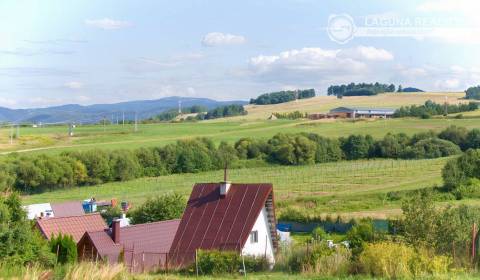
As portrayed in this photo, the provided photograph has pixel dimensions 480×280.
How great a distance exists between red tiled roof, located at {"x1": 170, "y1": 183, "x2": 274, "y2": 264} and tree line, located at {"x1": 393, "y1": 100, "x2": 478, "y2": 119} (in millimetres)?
88468

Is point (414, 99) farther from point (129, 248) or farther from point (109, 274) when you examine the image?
point (109, 274)

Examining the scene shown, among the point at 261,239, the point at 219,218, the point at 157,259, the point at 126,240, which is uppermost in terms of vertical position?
the point at 219,218

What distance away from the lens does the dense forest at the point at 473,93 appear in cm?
13620

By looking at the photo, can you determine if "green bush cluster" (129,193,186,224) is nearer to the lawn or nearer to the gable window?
the lawn

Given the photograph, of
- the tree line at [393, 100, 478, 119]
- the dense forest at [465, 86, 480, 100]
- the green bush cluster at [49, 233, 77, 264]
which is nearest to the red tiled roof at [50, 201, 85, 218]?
the green bush cluster at [49, 233, 77, 264]

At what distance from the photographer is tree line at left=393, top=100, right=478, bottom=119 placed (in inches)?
4420

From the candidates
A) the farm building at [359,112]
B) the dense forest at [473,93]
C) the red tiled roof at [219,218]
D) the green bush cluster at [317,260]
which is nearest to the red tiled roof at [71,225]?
the red tiled roof at [219,218]

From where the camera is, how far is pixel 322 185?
6475 centimetres

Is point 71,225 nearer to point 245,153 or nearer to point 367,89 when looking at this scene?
point 245,153

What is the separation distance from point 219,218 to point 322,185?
41.4m

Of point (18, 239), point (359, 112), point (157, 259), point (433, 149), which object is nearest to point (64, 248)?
point (157, 259)

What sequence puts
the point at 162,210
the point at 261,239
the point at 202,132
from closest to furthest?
the point at 261,239 < the point at 162,210 < the point at 202,132

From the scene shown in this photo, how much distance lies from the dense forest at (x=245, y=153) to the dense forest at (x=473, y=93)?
51413 millimetres

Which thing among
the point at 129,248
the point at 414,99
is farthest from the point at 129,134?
the point at 129,248
